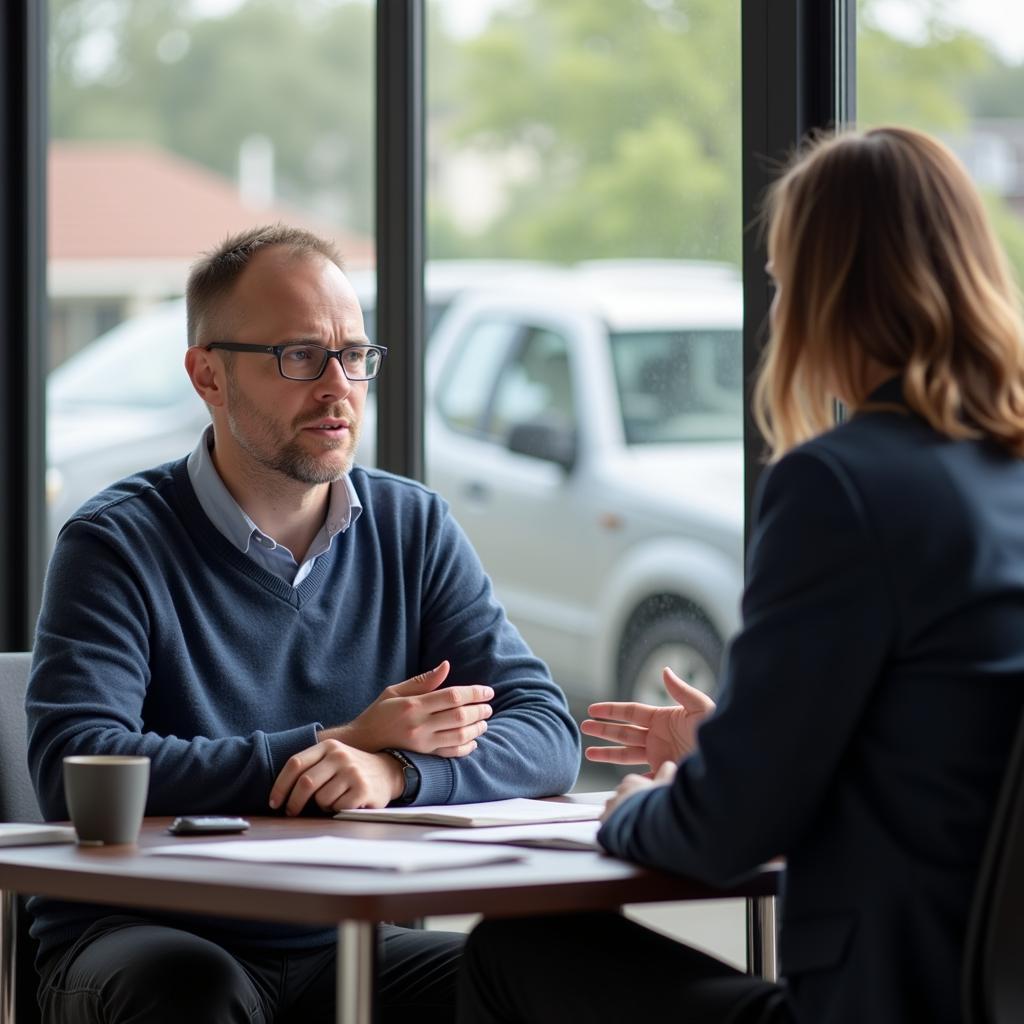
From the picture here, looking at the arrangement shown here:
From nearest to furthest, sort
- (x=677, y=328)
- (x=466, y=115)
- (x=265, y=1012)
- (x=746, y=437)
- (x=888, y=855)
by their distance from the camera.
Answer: (x=888, y=855) → (x=265, y=1012) → (x=746, y=437) → (x=677, y=328) → (x=466, y=115)

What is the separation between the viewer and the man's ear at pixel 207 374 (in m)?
2.27

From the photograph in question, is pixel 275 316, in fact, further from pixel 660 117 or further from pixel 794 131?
pixel 660 117

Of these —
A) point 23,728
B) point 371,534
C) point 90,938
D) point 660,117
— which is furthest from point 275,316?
point 660,117

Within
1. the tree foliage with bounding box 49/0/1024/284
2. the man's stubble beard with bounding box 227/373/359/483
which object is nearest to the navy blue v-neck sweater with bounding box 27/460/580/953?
the man's stubble beard with bounding box 227/373/359/483

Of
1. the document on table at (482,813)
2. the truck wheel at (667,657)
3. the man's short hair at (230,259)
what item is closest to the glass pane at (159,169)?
the man's short hair at (230,259)

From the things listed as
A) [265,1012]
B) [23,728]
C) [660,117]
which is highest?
[660,117]

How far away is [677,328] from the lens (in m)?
2.98

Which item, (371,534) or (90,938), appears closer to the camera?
(90,938)

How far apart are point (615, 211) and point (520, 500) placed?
69 centimetres

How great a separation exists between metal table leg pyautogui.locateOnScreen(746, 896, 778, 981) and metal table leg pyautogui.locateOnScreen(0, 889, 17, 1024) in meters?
0.83

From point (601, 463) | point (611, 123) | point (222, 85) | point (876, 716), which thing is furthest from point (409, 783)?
point (222, 85)

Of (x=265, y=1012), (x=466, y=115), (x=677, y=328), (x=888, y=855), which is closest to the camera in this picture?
(x=888, y=855)

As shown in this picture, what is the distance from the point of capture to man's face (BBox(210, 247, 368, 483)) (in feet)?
7.16

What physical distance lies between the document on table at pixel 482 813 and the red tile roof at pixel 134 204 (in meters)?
2.29
